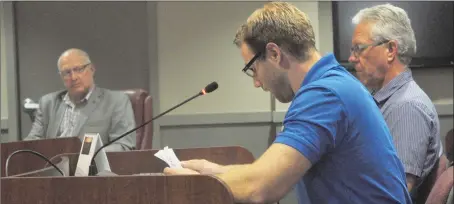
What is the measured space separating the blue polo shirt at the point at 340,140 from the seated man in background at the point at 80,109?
1.67 m

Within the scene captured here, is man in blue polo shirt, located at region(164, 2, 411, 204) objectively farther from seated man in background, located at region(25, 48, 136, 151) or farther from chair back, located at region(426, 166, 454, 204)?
seated man in background, located at region(25, 48, 136, 151)

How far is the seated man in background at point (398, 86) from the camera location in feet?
5.36

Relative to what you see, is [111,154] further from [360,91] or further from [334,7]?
[334,7]

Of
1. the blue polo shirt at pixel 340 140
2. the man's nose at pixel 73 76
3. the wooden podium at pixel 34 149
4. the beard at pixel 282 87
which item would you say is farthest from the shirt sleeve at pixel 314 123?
the man's nose at pixel 73 76

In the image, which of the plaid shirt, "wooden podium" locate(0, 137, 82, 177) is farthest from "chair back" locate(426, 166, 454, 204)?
the plaid shirt

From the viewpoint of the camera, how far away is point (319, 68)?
121 cm

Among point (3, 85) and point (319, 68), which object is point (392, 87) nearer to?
point (319, 68)

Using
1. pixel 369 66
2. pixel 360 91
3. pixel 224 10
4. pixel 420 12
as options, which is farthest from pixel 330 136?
pixel 420 12

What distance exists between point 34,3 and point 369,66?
9.32 feet

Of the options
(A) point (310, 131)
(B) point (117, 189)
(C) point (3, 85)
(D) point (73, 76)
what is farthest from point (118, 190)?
(C) point (3, 85)

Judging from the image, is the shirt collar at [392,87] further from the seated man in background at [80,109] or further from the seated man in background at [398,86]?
the seated man in background at [80,109]

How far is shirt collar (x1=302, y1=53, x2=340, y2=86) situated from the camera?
1.20m

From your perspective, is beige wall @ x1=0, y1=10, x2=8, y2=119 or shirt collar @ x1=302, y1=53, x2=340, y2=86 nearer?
shirt collar @ x1=302, y1=53, x2=340, y2=86

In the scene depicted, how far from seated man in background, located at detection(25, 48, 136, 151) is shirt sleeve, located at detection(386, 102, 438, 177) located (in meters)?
1.44
